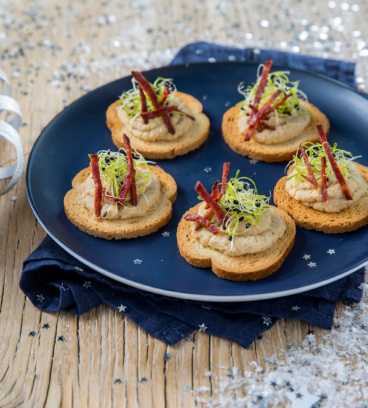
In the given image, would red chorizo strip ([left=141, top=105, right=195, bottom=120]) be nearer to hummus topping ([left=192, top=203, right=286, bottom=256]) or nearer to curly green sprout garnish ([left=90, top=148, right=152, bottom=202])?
curly green sprout garnish ([left=90, top=148, right=152, bottom=202])

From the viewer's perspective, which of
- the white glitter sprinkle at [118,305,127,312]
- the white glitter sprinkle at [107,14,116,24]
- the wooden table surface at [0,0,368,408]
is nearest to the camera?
the wooden table surface at [0,0,368,408]

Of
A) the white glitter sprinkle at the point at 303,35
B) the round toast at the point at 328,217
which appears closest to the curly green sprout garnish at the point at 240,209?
the round toast at the point at 328,217

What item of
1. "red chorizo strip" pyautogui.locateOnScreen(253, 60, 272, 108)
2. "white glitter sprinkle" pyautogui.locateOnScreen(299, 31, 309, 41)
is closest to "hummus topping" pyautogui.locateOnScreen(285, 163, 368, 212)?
"red chorizo strip" pyautogui.locateOnScreen(253, 60, 272, 108)

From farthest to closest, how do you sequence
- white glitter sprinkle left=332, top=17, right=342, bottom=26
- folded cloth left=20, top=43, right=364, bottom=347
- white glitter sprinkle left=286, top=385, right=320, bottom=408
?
1. white glitter sprinkle left=332, top=17, right=342, bottom=26
2. folded cloth left=20, top=43, right=364, bottom=347
3. white glitter sprinkle left=286, top=385, right=320, bottom=408

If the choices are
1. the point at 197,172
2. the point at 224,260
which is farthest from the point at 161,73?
the point at 224,260

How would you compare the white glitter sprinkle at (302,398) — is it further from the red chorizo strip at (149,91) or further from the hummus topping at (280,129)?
the red chorizo strip at (149,91)

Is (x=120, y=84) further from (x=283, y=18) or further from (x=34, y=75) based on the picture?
(x=283, y=18)

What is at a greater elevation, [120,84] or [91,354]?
[120,84]

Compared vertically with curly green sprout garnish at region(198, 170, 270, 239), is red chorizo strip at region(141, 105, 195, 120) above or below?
above
